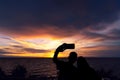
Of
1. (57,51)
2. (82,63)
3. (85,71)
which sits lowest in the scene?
(85,71)

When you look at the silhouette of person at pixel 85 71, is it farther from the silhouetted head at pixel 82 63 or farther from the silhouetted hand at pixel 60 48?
the silhouetted hand at pixel 60 48

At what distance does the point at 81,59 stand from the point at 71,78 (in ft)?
1.85

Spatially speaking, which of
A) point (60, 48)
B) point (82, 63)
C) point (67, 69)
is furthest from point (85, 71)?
point (60, 48)

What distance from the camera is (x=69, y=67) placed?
273 inches

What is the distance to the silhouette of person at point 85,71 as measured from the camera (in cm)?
700

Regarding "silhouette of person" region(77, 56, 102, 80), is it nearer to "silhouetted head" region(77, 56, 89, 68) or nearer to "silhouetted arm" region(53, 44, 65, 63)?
"silhouetted head" region(77, 56, 89, 68)

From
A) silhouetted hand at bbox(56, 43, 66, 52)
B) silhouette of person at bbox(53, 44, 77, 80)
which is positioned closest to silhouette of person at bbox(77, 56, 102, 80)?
silhouette of person at bbox(53, 44, 77, 80)

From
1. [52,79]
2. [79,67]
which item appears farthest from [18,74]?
[79,67]

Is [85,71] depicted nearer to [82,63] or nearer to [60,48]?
[82,63]

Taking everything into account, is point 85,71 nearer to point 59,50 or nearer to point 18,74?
point 59,50

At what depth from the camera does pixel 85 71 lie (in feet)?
23.2

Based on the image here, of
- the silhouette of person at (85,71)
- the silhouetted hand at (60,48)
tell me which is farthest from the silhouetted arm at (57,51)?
the silhouette of person at (85,71)

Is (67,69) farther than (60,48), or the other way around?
(67,69)

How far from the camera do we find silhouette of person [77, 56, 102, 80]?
7.00 meters
